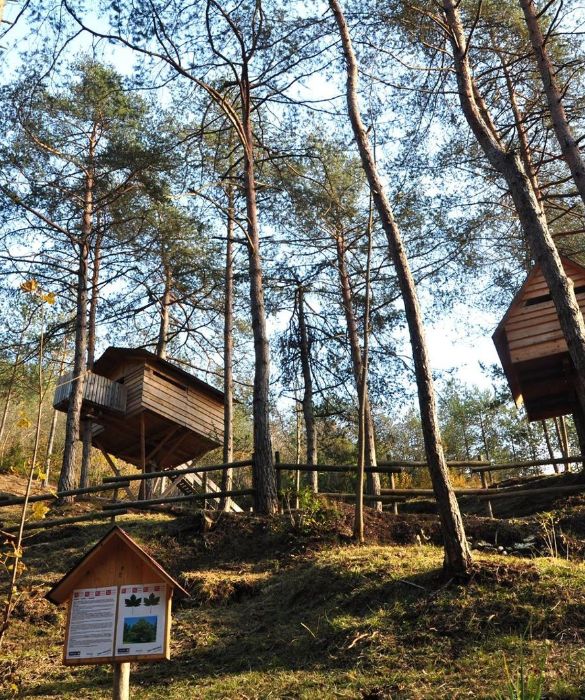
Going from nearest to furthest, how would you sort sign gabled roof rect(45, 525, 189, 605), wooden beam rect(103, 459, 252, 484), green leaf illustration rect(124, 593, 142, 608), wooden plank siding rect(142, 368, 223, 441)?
green leaf illustration rect(124, 593, 142, 608) < sign gabled roof rect(45, 525, 189, 605) < wooden beam rect(103, 459, 252, 484) < wooden plank siding rect(142, 368, 223, 441)

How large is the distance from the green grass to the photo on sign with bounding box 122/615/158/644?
1.28 metres

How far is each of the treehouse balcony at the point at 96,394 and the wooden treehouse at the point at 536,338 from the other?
8.94 meters

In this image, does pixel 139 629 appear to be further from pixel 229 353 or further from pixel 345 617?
pixel 229 353

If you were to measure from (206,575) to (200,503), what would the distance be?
29.7 ft

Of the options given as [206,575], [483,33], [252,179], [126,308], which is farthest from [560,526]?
[126,308]

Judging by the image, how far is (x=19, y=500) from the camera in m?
11.7

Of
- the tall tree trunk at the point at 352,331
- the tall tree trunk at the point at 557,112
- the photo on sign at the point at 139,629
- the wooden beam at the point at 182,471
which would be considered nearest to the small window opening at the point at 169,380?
the tall tree trunk at the point at 352,331

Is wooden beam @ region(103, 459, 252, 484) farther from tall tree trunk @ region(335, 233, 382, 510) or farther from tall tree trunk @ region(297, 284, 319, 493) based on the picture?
tall tree trunk @ region(297, 284, 319, 493)

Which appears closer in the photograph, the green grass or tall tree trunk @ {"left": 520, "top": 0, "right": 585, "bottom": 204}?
the green grass

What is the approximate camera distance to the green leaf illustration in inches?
194

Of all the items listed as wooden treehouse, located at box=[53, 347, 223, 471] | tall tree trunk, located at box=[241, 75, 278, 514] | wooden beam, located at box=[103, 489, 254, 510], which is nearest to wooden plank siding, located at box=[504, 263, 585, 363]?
tall tree trunk, located at box=[241, 75, 278, 514]

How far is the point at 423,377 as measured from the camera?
26.0 feet

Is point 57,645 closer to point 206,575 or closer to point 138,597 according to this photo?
point 206,575

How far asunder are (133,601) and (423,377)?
417 centimetres
